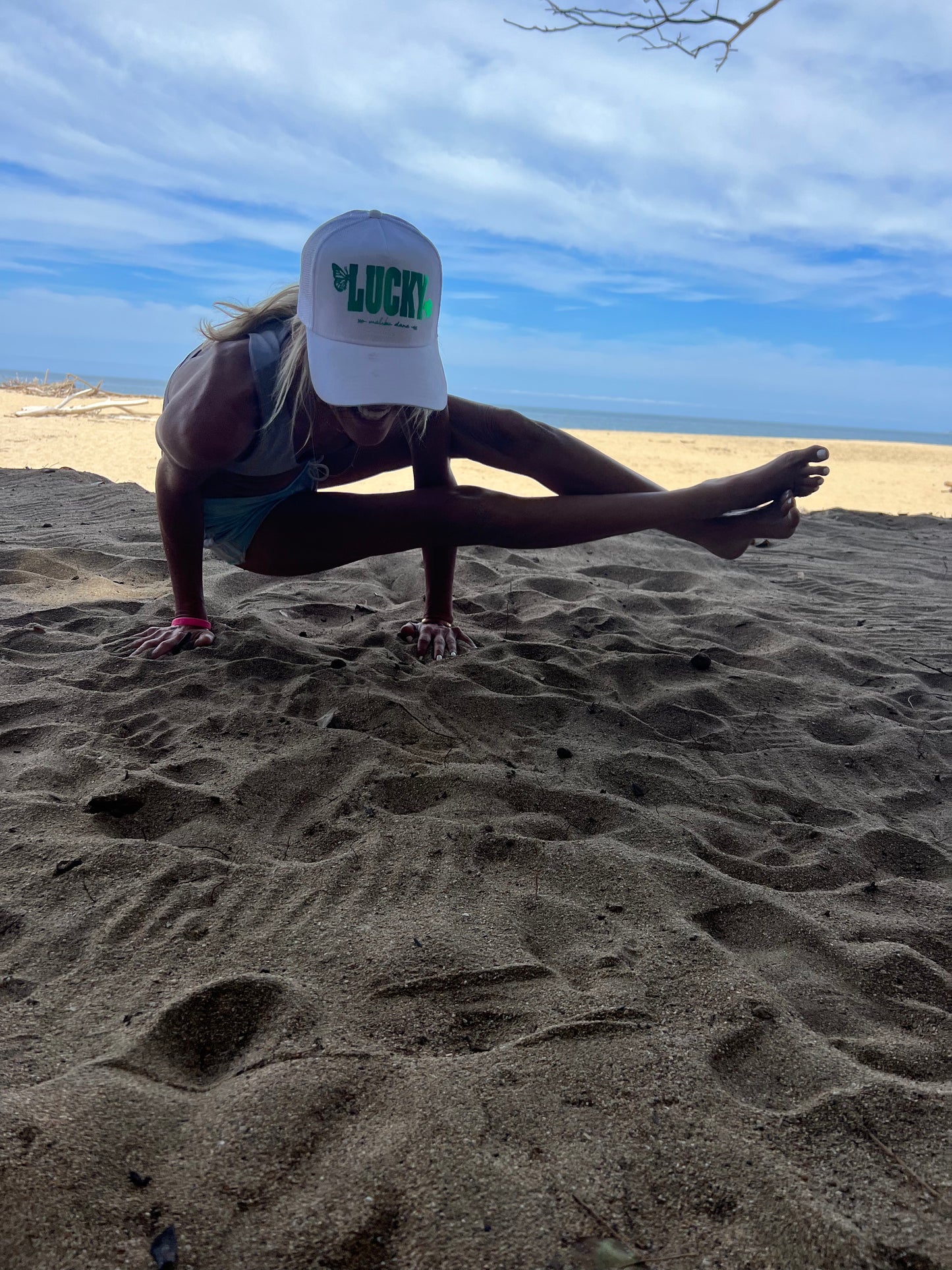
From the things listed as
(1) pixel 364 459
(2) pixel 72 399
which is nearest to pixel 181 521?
(1) pixel 364 459

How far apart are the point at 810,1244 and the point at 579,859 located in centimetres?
77

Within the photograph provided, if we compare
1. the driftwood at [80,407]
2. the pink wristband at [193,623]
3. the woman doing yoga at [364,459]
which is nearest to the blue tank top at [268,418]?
the woman doing yoga at [364,459]

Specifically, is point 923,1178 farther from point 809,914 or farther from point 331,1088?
point 331,1088

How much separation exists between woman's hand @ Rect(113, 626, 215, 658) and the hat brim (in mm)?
914

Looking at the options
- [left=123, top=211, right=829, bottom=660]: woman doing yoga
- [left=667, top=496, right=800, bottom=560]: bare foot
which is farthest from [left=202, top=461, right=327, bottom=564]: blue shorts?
[left=667, top=496, right=800, bottom=560]: bare foot

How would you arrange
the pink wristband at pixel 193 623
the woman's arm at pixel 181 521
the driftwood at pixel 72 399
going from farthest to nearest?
the driftwood at pixel 72 399
the pink wristband at pixel 193 623
the woman's arm at pixel 181 521

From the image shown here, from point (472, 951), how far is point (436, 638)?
1.42 m

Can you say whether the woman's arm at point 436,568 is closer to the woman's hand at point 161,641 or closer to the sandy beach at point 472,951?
the sandy beach at point 472,951

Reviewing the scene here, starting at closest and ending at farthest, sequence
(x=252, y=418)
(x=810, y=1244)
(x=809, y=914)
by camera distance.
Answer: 1. (x=810, y=1244)
2. (x=809, y=914)
3. (x=252, y=418)

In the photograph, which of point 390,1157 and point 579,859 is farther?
point 579,859

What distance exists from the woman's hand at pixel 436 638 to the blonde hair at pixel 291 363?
0.60m

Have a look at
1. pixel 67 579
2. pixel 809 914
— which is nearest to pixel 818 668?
pixel 809 914

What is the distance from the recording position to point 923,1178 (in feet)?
3.47

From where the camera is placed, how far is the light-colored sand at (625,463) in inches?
276
